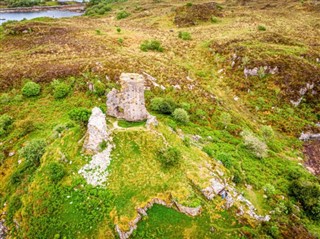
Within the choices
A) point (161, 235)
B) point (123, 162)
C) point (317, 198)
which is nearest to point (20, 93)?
point (123, 162)

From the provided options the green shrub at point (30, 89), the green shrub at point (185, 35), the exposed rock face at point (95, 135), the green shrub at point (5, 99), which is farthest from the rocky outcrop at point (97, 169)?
the green shrub at point (185, 35)

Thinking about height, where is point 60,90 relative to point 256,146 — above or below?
above

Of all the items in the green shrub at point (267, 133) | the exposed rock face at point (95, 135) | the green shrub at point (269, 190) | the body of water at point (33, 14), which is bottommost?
the body of water at point (33, 14)

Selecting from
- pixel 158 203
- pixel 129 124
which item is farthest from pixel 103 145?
pixel 158 203

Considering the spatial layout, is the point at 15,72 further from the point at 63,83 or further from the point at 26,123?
the point at 26,123

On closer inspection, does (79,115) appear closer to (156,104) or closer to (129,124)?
(129,124)

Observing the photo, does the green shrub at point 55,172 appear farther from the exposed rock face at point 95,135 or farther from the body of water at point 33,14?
the body of water at point 33,14
